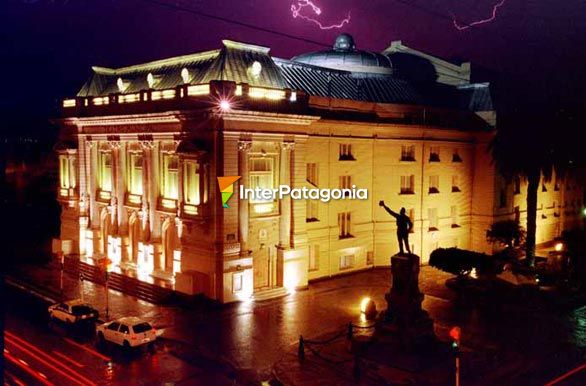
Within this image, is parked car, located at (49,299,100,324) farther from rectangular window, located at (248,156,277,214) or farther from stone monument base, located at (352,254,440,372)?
stone monument base, located at (352,254,440,372)

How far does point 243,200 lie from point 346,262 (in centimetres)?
1262

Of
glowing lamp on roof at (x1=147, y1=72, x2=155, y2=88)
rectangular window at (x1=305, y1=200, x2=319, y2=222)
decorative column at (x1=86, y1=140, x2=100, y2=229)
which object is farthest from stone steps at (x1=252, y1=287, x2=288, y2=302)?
decorative column at (x1=86, y1=140, x2=100, y2=229)

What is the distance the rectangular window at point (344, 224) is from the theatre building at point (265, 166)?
0.11 metres

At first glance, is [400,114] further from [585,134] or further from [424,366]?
[424,366]

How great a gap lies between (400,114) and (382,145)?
3.29 meters

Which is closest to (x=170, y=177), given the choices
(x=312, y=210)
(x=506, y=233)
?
(x=312, y=210)

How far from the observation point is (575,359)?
27.4 m

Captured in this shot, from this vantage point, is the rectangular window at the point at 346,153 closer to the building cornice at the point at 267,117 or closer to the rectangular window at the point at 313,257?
the building cornice at the point at 267,117

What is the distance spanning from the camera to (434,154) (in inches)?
1997

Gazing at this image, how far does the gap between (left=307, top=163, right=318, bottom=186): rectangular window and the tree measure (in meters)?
17.8

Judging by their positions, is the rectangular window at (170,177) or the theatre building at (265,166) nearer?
the theatre building at (265,166)

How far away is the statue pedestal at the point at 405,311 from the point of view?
27.6 meters

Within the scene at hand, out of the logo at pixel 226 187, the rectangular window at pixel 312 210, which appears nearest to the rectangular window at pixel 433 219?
the rectangular window at pixel 312 210

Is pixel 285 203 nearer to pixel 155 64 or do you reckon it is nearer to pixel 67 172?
pixel 155 64
